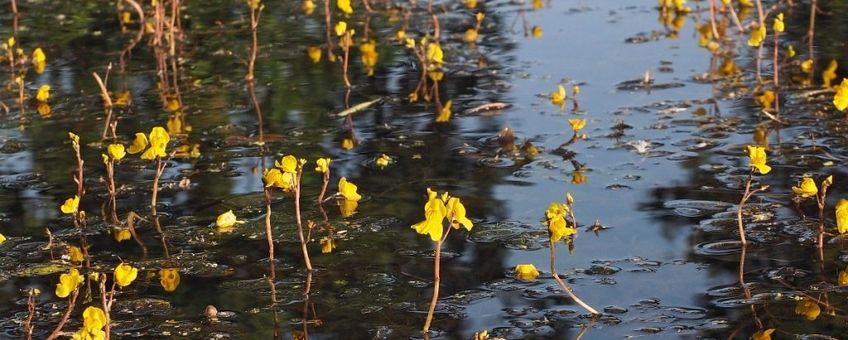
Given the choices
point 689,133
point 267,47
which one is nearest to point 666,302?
point 689,133

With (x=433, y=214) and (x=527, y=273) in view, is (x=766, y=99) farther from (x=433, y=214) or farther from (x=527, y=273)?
(x=433, y=214)

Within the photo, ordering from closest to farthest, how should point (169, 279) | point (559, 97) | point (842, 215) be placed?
point (842, 215), point (169, 279), point (559, 97)

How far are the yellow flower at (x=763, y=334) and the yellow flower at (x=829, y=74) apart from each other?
8.63ft

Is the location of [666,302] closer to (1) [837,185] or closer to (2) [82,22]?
(1) [837,185]

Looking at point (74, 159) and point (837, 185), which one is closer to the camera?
point (837, 185)

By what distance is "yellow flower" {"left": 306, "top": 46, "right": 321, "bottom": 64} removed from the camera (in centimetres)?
627

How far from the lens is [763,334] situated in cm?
277

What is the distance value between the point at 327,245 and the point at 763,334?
1253 mm

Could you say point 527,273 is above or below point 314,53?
above

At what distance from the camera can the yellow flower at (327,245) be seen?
3451mm

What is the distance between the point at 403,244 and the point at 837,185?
4.47 ft

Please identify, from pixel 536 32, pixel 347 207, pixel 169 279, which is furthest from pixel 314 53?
pixel 169 279

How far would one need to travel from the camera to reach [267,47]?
6.63 meters

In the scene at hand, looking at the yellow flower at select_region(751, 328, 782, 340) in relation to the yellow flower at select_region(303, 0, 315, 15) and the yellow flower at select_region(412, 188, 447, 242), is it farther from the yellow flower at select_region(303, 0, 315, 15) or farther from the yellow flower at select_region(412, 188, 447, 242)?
the yellow flower at select_region(303, 0, 315, 15)
